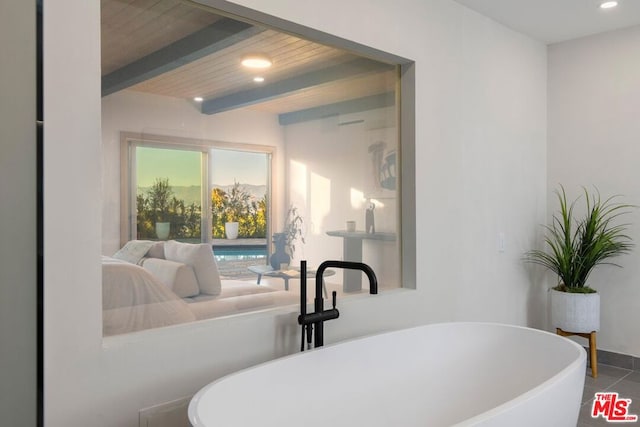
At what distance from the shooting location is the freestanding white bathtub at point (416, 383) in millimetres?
1680

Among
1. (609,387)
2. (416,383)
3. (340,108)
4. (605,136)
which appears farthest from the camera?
(605,136)

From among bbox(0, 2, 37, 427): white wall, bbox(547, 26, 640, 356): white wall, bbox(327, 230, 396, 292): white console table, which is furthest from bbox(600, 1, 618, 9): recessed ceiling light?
bbox(0, 2, 37, 427): white wall

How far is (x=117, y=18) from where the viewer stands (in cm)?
176

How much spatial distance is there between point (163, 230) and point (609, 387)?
9.89 ft

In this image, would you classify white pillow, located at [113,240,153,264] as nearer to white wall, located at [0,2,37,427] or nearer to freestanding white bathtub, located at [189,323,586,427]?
white wall, located at [0,2,37,427]

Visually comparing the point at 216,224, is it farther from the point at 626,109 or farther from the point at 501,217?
the point at 626,109

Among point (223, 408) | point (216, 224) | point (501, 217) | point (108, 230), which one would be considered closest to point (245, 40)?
point (216, 224)

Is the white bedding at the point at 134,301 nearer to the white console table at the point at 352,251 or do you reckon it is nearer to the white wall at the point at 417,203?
the white wall at the point at 417,203

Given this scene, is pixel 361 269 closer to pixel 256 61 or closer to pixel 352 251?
pixel 352 251

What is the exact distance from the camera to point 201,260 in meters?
2.03

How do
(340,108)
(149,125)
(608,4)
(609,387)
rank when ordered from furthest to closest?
(609,387)
(608,4)
(340,108)
(149,125)

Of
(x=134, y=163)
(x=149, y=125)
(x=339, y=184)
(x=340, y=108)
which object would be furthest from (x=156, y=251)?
(x=340, y=108)

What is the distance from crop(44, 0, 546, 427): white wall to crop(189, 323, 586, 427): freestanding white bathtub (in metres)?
0.23

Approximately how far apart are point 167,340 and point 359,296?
1.07m
